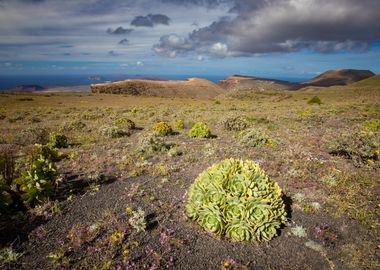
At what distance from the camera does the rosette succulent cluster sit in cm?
453

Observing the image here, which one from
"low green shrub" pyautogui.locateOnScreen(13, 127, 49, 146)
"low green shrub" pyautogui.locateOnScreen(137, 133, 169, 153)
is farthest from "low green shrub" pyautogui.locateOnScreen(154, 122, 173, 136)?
"low green shrub" pyautogui.locateOnScreen(13, 127, 49, 146)

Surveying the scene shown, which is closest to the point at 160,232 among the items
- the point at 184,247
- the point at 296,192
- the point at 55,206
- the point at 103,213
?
the point at 184,247

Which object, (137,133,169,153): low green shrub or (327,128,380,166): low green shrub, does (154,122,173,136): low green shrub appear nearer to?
(137,133,169,153): low green shrub

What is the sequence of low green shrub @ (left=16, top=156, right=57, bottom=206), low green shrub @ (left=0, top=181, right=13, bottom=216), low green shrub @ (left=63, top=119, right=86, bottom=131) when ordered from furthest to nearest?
low green shrub @ (left=63, top=119, right=86, bottom=131)
low green shrub @ (left=16, top=156, right=57, bottom=206)
low green shrub @ (left=0, top=181, right=13, bottom=216)

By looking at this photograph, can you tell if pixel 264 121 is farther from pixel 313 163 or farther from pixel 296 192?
pixel 296 192

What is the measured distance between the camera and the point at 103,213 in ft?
17.6

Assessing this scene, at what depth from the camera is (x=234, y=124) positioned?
611 inches

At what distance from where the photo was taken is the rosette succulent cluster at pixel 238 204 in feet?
14.9

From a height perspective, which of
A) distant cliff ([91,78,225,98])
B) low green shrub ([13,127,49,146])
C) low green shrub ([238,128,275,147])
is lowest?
low green shrub ([13,127,49,146])

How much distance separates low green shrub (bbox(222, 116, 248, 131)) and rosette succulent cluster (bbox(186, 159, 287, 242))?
1045cm

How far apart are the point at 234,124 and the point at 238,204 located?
1133cm

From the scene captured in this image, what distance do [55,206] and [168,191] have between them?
2.78 m

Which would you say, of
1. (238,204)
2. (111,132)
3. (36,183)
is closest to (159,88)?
(111,132)

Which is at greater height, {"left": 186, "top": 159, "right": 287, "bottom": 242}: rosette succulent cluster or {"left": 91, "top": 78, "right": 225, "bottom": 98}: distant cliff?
{"left": 91, "top": 78, "right": 225, "bottom": 98}: distant cliff
